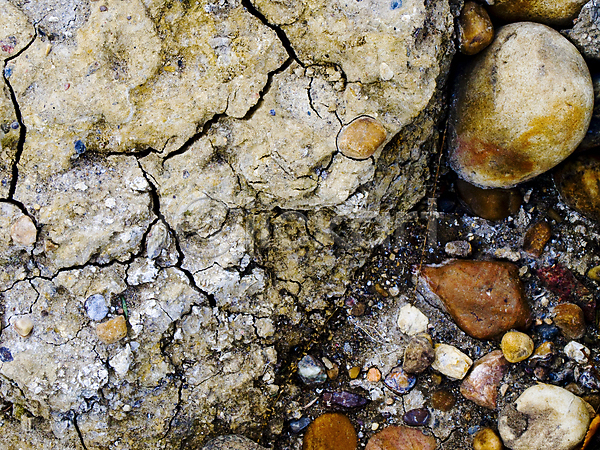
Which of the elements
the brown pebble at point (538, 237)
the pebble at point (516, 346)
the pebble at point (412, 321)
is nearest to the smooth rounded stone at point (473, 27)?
the brown pebble at point (538, 237)

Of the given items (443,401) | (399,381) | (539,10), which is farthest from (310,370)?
(539,10)

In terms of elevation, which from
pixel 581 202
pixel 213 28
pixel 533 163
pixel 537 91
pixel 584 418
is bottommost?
pixel 584 418

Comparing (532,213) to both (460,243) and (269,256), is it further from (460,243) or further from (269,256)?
(269,256)

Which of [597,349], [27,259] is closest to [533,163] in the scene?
[597,349]

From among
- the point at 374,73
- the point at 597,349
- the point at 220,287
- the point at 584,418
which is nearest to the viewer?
the point at 374,73

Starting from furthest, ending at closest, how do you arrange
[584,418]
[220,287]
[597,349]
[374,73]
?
[597,349] → [584,418] → [220,287] → [374,73]

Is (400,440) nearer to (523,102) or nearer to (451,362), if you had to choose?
(451,362)
